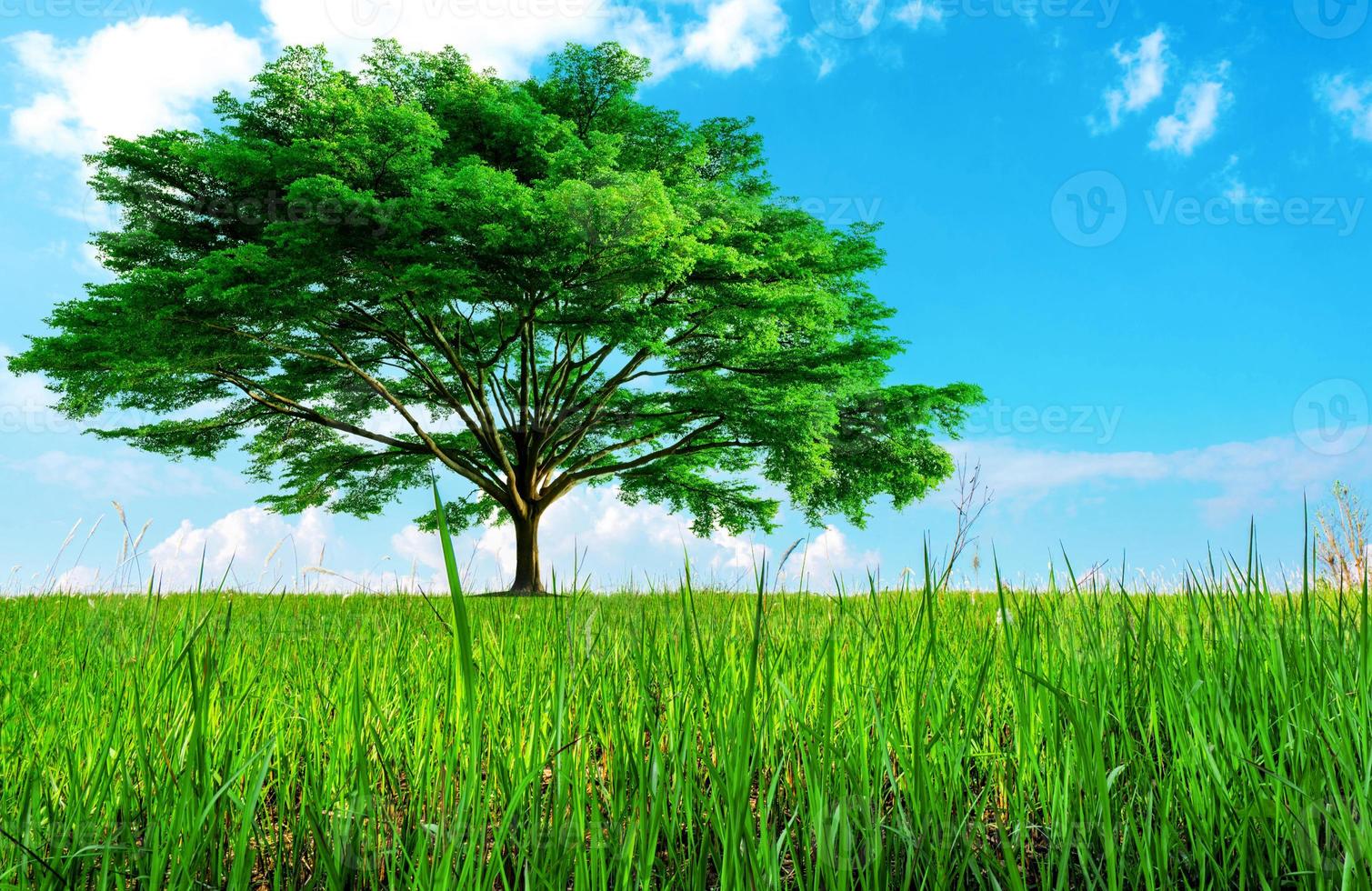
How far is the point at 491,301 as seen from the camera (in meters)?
16.3

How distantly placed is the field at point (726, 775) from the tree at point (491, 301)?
11.9 metres

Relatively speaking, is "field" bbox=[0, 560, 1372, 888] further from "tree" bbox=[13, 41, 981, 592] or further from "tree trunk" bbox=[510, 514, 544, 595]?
"tree trunk" bbox=[510, 514, 544, 595]

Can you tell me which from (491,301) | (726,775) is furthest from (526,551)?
(726,775)

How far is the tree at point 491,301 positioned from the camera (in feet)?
46.2

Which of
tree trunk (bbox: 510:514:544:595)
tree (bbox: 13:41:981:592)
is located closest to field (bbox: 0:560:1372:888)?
tree (bbox: 13:41:981:592)

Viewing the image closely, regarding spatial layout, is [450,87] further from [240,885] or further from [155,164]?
[240,885]

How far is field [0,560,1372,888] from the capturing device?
1248 millimetres

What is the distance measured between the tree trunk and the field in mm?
15103

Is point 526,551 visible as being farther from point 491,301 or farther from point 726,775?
point 726,775

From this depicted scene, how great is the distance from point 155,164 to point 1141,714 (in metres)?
19.0

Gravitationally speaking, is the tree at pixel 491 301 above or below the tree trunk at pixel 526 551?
above
